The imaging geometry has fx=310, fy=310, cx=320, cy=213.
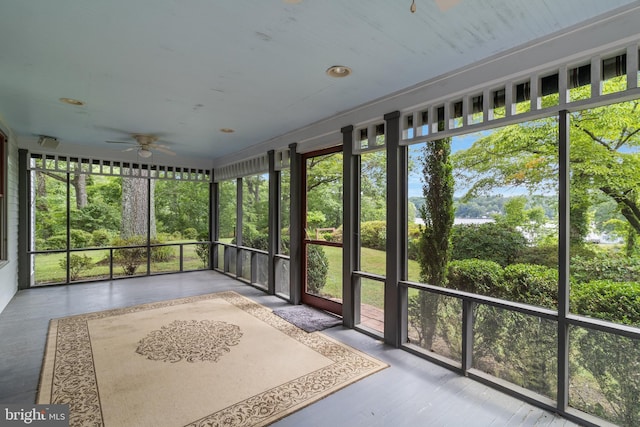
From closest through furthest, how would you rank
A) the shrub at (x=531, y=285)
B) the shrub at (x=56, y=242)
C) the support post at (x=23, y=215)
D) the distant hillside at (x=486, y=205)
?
the shrub at (x=531, y=285), the distant hillside at (x=486, y=205), the support post at (x=23, y=215), the shrub at (x=56, y=242)

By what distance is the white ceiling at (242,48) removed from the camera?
79.3 inches

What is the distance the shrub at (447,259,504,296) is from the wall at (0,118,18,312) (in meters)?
6.29

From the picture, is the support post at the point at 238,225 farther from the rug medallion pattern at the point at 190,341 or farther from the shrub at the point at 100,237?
the shrub at the point at 100,237

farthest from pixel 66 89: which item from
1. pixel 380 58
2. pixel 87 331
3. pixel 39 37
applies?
pixel 380 58

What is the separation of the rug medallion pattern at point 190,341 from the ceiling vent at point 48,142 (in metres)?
4.18

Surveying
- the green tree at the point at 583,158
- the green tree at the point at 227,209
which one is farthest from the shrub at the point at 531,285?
the green tree at the point at 227,209

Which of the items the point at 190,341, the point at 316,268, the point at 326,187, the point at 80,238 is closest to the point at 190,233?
the point at 80,238

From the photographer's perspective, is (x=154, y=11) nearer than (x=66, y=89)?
Yes

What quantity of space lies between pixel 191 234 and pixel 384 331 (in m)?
6.47

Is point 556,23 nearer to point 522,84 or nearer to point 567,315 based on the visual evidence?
point 522,84

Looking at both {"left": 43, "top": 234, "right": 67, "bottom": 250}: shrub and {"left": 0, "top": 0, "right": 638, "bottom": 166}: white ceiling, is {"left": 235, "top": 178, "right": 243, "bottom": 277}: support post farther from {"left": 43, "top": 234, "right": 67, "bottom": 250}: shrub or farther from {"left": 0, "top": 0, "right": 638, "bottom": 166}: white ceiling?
{"left": 43, "top": 234, "right": 67, "bottom": 250}: shrub

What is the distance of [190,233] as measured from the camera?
27.8 feet

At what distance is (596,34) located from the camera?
2.15 metres

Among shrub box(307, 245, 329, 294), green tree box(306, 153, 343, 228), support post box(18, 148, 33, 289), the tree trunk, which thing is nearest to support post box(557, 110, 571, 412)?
green tree box(306, 153, 343, 228)
